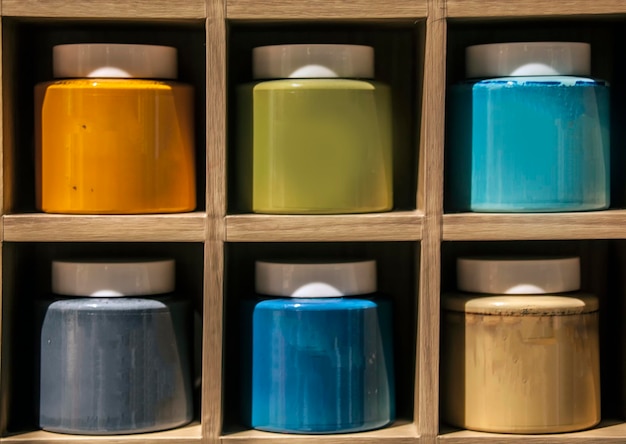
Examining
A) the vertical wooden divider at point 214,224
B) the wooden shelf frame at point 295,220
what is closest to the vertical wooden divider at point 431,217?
the wooden shelf frame at point 295,220

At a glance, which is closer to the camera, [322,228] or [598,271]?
[322,228]

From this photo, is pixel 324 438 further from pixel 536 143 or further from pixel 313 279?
pixel 536 143

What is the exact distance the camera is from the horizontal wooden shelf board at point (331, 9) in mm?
684

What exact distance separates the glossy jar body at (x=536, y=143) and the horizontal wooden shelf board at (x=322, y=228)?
0.06 m

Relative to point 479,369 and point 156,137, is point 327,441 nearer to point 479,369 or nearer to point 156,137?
A: point 479,369

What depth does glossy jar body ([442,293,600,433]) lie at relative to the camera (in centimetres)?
70

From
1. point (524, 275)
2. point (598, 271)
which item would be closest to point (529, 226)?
point (524, 275)

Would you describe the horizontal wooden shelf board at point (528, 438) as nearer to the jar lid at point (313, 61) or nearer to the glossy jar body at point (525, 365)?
the glossy jar body at point (525, 365)

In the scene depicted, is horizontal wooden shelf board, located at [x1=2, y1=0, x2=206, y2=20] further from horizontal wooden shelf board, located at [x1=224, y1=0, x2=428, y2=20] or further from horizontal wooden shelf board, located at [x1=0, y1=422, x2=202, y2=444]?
horizontal wooden shelf board, located at [x1=0, y1=422, x2=202, y2=444]

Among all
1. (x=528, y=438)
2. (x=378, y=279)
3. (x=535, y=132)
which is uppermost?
(x=535, y=132)

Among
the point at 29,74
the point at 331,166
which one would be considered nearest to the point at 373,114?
the point at 331,166

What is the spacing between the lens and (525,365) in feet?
2.29

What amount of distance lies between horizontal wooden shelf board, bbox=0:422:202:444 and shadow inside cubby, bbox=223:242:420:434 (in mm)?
74

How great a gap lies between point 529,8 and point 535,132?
83 mm
